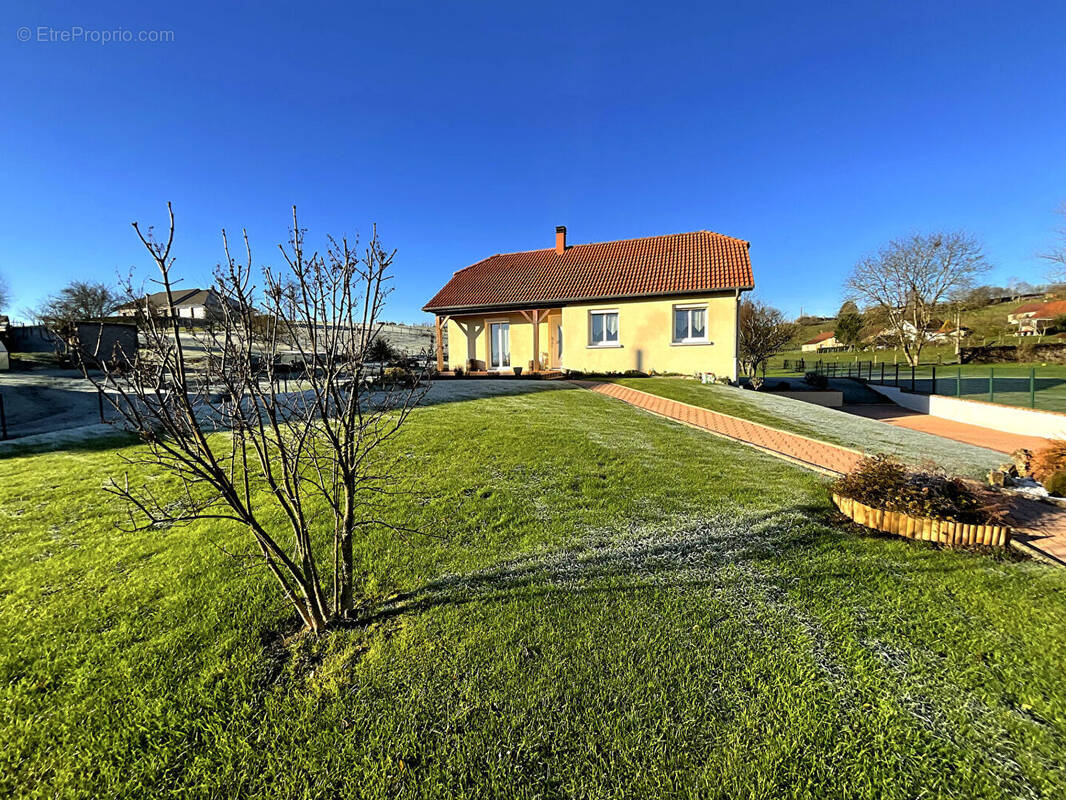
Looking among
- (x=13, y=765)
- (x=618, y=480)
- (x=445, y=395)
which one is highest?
(x=445, y=395)

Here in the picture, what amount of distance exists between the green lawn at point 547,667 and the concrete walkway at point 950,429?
10005 millimetres

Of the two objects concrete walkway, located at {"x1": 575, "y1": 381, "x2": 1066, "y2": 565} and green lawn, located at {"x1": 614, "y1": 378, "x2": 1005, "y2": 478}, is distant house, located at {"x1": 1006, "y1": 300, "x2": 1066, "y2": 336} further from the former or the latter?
concrete walkway, located at {"x1": 575, "y1": 381, "x2": 1066, "y2": 565}

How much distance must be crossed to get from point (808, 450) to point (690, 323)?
10211mm

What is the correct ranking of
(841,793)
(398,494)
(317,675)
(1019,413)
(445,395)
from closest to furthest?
(841,793) < (317,675) < (398,494) < (445,395) < (1019,413)

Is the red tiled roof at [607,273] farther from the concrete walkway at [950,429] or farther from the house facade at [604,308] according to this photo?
the concrete walkway at [950,429]

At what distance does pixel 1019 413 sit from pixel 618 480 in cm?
1682

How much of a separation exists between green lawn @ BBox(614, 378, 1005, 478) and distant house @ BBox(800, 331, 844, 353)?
55.4 meters

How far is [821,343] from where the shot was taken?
216 feet

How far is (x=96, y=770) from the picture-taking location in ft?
7.20

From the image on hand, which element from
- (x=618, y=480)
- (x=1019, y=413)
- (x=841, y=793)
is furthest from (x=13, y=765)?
(x=1019, y=413)

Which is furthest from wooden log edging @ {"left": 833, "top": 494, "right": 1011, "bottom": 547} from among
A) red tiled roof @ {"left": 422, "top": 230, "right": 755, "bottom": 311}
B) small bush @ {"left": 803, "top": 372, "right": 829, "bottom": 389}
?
small bush @ {"left": 803, "top": 372, "right": 829, "bottom": 389}

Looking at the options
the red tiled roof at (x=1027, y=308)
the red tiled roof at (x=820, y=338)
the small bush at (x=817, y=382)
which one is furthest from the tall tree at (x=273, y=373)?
the red tiled roof at (x=820, y=338)

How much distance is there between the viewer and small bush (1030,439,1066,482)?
7.07 metres

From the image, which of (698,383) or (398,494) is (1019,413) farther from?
(398,494)
